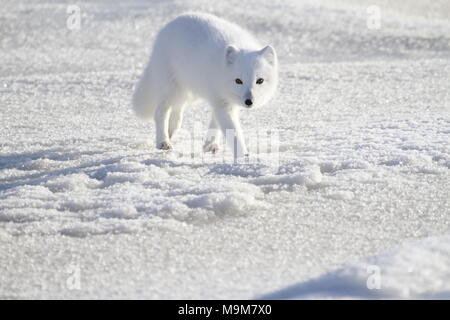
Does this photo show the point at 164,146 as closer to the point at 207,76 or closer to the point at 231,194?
the point at 207,76

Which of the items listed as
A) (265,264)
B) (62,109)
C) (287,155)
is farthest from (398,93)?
(265,264)

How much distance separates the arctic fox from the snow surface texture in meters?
0.22

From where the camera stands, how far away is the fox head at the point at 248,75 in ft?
13.5

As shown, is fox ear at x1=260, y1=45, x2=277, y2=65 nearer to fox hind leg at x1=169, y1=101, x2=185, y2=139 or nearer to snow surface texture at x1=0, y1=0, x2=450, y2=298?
snow surface texture at x1=0, y1=0, x2=450, y2=298

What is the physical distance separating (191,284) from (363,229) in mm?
943

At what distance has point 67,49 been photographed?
8.93 metres

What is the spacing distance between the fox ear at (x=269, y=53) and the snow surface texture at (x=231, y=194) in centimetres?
58

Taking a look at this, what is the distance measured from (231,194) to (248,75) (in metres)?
0.91

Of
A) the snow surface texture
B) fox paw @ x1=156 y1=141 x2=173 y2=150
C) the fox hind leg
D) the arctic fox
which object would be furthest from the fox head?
the fox hind leg

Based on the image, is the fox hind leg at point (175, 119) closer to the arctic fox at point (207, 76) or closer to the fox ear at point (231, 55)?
the arctic fox at point (207, 76)

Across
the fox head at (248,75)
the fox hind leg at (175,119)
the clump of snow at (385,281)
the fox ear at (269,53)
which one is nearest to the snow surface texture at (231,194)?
the clump of snow at (385,281)

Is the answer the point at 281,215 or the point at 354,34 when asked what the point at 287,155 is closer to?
the point at 281,215

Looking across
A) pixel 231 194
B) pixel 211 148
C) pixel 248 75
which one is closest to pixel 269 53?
pixel 248 75
